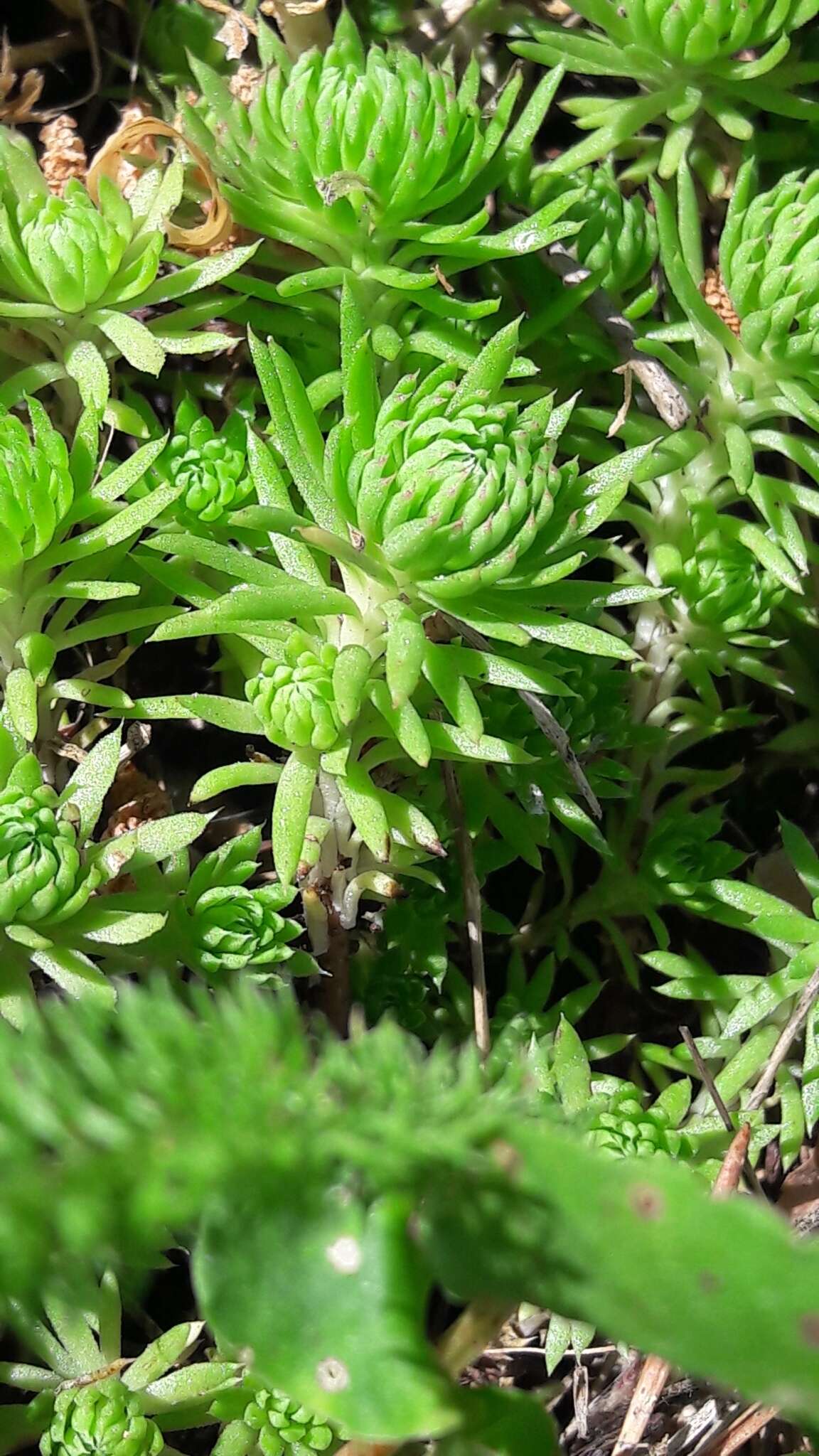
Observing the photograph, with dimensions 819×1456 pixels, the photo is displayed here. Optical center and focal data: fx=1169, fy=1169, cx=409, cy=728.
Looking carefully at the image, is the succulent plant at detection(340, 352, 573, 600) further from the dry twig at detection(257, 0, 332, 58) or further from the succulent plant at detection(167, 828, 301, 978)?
the dry twig at detection(257, 0, 332, 58)

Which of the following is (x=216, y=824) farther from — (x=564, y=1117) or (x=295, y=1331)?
(x=295, y=1331)

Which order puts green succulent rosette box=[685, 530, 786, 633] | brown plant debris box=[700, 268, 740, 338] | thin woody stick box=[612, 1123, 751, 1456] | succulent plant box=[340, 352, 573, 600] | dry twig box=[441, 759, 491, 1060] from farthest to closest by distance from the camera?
brown plant debris box=[700, 268, 740, 338] → green succulent rosette box=[685, 530, 786, 633] → dry twig box=[441, 759, 491, 1060] → succulent plant box=[340, 352, 573, 600] → thin woody stick box=[612, 1123, 751, 1456]

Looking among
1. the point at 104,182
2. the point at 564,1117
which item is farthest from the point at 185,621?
the point at 564,1117

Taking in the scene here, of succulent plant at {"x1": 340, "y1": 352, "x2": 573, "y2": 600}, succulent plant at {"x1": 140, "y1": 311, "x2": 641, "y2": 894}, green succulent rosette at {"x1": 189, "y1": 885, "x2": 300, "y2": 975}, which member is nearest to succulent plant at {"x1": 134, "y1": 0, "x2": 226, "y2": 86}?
succulent plant at {"x1": 140, "y1": 311, "x2": 641, "y2": 894}

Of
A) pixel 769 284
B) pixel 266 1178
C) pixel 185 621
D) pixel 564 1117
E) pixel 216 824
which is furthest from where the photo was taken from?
pixel 216 824

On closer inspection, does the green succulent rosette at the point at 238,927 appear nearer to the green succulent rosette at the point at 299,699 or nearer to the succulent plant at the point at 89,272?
the green succulent rosette at the point at 299,699

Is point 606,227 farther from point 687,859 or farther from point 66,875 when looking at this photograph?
point 66,875

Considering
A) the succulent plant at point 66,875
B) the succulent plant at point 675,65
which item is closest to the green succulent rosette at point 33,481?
the succulent plant at point 66,875
